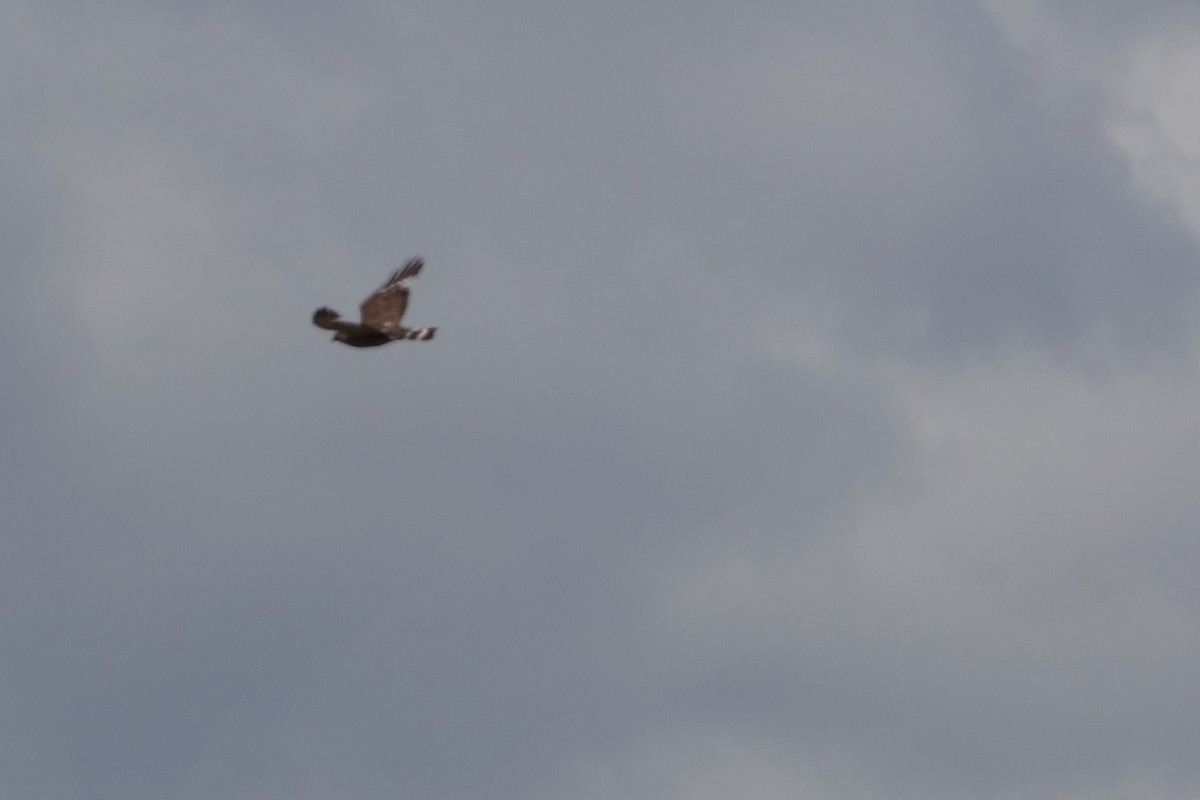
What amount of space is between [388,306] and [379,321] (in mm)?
1341

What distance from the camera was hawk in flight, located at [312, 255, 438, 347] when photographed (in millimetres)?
96700

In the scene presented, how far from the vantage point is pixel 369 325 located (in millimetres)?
98625

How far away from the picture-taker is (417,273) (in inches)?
4099

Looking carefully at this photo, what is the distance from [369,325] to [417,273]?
6.04 meters

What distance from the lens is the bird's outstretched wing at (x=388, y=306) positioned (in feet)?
325

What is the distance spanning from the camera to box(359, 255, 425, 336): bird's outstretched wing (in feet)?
325

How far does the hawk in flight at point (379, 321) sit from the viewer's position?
96700 millimetres

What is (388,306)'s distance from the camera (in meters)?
101

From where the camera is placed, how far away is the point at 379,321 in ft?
327
